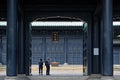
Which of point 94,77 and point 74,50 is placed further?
point 74,50

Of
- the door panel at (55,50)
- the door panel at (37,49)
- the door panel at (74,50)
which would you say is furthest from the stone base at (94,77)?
the door panel at (55,50)

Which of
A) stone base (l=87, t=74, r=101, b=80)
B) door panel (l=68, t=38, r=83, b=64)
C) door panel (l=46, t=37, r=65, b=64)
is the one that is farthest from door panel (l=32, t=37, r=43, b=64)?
stone base (l=87, t=74, r=101, b=80)

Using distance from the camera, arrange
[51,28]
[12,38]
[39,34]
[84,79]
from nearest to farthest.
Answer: [12,38] → [84,79] → [51,28] → [39,34]

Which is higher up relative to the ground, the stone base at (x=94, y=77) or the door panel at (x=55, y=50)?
the door panel at (x=55, y=50)

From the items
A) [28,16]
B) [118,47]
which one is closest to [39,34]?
[118,47]

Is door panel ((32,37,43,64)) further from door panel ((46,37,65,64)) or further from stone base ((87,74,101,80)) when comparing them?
stone base ((87,74,101,80))

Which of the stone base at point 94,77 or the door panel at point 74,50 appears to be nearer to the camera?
the stone base at point 94,77

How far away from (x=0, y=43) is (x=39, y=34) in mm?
7000

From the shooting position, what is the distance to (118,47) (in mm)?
78312

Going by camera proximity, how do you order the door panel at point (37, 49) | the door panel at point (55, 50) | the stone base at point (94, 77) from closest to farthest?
the stone base at point (94, 77) < the door panel at point (37, 49) < the door panel at point (55, 50)

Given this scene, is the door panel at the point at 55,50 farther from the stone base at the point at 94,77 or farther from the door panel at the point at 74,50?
the stone base at the point at 94,77

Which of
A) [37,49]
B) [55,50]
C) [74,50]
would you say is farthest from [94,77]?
[55,50]

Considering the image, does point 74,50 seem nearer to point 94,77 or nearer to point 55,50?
point 55,50

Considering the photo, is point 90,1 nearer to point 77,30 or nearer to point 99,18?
point 99,18
